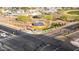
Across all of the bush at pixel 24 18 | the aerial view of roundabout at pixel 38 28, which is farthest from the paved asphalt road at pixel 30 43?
the bush at pixel 24 18

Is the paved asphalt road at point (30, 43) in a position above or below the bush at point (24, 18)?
below

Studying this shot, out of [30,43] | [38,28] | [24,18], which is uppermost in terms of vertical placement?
[24,18]

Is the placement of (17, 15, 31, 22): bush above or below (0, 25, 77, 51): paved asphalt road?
above

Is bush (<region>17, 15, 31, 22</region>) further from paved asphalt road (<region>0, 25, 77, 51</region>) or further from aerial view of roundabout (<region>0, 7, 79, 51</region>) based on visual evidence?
paved asphalt road (<region>0, 25, 77, 51</region>)

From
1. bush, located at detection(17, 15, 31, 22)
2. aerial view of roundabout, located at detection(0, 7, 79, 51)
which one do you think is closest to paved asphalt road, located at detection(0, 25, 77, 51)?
aerial view of roundabout, located at detection(0, 7, 79, 51)

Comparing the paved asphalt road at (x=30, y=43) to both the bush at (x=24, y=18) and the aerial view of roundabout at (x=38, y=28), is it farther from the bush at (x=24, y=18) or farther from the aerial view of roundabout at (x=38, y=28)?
the bush at (x=24, y=18)

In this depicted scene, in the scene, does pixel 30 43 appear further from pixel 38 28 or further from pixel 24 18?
pixel 24 18

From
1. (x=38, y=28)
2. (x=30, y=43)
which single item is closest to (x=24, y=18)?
(x=38, y=28)
